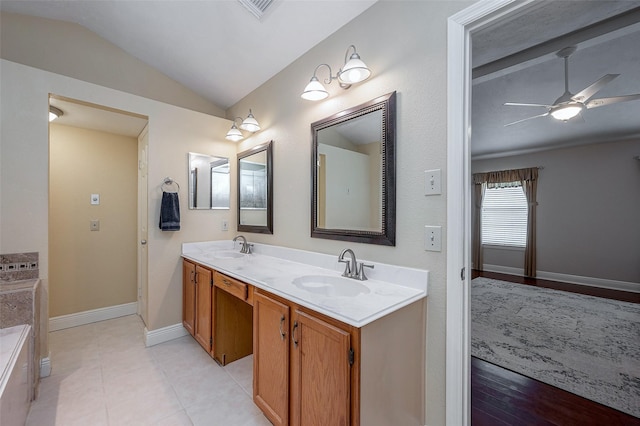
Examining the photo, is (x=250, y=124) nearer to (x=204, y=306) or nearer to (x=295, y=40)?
(x=295, y=40)

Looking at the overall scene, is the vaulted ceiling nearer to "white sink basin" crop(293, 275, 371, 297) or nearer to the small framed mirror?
the small framed mirror

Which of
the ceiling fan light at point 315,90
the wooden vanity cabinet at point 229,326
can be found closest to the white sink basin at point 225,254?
the wooden vanity cabinet at point 229,326

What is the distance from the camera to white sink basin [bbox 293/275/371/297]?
1.55 meters

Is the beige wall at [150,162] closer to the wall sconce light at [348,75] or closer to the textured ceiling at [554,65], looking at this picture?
the wall sconce light at [348,75]

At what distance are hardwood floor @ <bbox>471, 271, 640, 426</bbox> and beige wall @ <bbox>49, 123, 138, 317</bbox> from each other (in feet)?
12.4

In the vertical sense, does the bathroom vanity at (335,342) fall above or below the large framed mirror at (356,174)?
below

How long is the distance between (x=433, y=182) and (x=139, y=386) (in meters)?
2.42

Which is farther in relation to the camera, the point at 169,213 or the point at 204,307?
the point at 169,213

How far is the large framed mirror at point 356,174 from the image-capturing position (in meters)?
1.56

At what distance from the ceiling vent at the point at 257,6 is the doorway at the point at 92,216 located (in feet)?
4.78

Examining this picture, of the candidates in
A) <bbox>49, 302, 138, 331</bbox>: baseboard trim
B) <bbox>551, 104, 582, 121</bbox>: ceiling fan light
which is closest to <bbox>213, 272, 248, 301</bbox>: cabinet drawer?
<bbox>49, 302, 138, 331</bbox>: baseboard trim

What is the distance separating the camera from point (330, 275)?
175cm

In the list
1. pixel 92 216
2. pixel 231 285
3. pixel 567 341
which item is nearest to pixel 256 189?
pixel 231 285

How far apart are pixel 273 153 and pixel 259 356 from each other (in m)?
1.71
